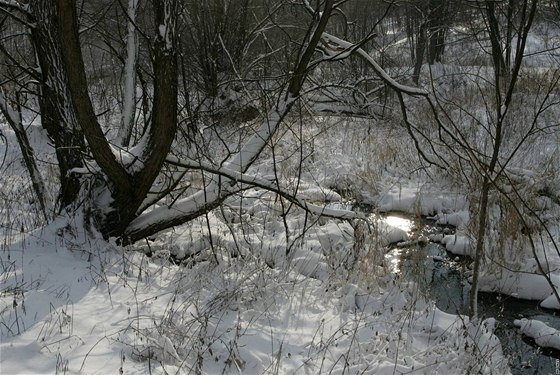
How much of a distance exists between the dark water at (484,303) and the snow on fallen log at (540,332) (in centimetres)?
4

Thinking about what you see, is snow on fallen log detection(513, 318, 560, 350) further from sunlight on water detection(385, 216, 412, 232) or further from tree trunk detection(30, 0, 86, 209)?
tree trunk detection(30, 0, 86, 209)

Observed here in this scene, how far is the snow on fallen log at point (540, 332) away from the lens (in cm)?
358

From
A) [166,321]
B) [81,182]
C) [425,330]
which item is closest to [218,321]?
[166,321]

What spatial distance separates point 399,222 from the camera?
19.9 feet

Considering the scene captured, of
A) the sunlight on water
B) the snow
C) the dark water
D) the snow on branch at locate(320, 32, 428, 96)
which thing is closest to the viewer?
the snow

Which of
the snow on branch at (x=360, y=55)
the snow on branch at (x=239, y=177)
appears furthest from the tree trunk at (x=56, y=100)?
→ the snow on branch at (x=360, y=55)

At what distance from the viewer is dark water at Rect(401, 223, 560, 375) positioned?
3457mm

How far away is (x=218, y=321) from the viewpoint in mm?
3125

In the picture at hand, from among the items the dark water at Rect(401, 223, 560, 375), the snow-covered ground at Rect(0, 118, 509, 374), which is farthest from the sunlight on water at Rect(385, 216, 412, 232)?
the snow-covered ground at Rect(0, 118, 509, 374)

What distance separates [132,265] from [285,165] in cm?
361

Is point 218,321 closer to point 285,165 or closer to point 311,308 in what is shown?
point 311,308

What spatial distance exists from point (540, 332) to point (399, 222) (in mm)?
2494

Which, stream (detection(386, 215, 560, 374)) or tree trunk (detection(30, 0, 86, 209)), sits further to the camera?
tree trunk (detection(30, 0, 86, 209))

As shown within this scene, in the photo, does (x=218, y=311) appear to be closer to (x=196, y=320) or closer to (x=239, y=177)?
(x=196, y=320)
